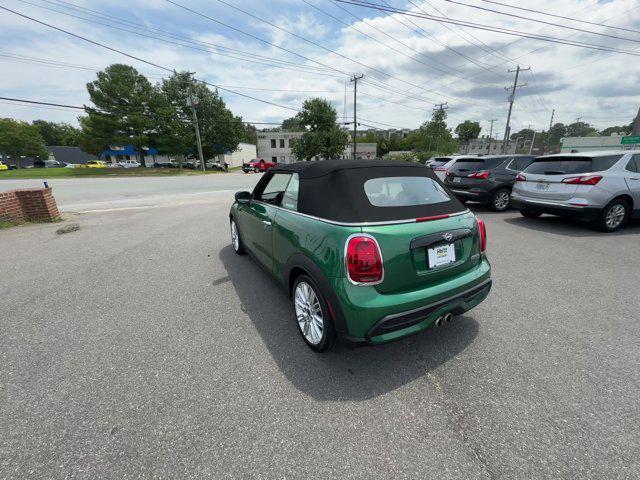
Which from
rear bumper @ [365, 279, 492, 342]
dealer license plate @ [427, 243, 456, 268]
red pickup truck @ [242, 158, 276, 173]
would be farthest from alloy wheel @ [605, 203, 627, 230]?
red pickup truck @ [242, 158, 276, 173]

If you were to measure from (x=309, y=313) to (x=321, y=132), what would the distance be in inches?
1862

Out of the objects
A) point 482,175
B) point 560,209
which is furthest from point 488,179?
point 560,209

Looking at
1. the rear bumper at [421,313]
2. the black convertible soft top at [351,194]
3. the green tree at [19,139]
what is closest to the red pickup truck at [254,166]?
the black convertible soft top at [351,194]

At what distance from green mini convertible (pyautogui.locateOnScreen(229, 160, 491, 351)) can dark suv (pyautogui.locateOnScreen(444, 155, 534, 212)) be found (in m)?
6.24

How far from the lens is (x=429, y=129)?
231 ft

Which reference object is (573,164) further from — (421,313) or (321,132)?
(321,132)

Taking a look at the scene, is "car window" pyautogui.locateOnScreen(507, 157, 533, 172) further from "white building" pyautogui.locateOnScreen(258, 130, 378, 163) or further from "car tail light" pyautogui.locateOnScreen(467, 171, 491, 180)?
"white building" pyautogui.locateOnScreen(258, 130, 378, 163)

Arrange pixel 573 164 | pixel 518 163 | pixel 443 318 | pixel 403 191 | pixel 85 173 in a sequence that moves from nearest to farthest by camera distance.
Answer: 1. pixel 443 318
2. pixel 403 191
3. pixel 573 164
4. pixel 518 163
5. pixel 85 173

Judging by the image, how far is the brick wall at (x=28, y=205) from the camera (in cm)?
687

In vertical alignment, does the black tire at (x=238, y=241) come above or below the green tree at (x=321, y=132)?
below

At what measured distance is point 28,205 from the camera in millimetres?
7230

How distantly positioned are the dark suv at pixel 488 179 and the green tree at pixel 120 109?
3641 centimetres

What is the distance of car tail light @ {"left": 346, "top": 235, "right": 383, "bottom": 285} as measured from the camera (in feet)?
6.61

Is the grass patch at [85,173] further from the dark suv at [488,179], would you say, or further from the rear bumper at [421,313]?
the rear bumper at [421,313]
